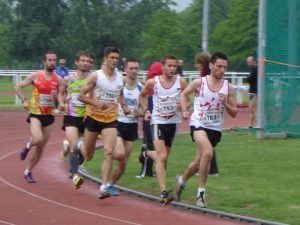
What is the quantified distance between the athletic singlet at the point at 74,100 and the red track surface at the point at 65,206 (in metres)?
1.11

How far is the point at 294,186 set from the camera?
1255 cm

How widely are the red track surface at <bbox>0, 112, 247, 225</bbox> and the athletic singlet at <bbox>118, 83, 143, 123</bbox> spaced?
114 cm

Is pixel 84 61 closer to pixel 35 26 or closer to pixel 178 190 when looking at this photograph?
pixel 178 190

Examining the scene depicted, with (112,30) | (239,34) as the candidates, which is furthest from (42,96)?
(239,34)

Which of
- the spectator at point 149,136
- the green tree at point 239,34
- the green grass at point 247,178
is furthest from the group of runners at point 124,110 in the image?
the green tree at point 239,34

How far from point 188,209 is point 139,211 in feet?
2.12

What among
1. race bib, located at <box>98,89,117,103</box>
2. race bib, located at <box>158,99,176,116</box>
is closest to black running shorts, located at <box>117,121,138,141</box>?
race bib, located at <box>98,89,117,103</box>

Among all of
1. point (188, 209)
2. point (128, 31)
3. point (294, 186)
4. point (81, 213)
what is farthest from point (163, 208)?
point (128, 31)

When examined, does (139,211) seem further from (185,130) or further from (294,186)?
(185,130)

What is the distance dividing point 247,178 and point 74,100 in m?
2.93

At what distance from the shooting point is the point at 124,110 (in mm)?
12367

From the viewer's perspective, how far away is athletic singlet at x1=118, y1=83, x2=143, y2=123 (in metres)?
13.1

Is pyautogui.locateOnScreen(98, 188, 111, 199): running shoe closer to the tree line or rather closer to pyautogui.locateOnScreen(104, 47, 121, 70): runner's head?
pyautogui.locateOnScreen(104, 47, 121, 70): runner's head

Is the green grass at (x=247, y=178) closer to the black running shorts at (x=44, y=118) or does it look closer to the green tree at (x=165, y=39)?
the black running shorts at (x=44, y=118)
